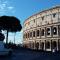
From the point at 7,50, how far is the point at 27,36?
42.4 meters

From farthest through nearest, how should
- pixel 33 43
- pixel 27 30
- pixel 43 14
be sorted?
pixel 27 30
pixel 33 43
pixel 43 14

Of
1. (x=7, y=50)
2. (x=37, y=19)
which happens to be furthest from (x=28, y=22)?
(x=7, y=50)

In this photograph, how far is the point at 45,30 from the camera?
5538 cm

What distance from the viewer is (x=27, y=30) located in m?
67.6

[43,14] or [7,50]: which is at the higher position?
[43,14]

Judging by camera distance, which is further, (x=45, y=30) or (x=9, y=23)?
(x=9, y=23)

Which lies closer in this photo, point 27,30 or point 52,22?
point 52,22

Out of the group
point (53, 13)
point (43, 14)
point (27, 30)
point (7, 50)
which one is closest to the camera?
point (7, 50)

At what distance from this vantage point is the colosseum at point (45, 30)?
2052 inches

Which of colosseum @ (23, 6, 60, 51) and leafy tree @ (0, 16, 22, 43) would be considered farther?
leafy tree @ (0, 16, 22, 43)

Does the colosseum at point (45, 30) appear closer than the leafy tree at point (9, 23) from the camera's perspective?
Yes

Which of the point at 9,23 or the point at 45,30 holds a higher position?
the point at 9,23

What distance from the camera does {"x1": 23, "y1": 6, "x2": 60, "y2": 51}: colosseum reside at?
52.1 metres

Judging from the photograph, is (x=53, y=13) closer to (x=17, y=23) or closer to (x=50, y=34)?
(x=50, y=34)
